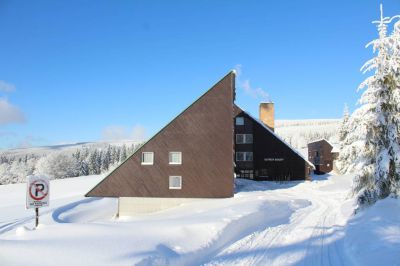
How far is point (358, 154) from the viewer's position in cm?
2009

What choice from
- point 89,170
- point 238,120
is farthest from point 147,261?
point 89,170

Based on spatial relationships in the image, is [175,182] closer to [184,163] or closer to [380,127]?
[184,163]

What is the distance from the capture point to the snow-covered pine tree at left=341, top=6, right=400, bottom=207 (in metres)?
18.7

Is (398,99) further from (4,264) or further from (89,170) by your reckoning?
(89,170)

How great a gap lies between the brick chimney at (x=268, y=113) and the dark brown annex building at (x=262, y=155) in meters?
7.85

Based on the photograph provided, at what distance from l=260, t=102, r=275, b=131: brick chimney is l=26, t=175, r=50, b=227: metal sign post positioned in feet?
147

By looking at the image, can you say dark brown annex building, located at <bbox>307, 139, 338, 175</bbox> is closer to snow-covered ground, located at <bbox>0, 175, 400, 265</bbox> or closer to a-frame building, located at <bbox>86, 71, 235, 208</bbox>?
a-frame building, located at <bbox>86, 71, 235, 208</bbox>

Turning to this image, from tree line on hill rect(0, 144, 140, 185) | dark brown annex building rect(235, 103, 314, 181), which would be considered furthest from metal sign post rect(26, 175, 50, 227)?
tree line on hill rect(0, 144, 140, 185)

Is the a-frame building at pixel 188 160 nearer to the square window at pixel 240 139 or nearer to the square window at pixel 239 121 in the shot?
the square window at pixel 239 121

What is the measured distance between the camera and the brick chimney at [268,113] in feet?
179

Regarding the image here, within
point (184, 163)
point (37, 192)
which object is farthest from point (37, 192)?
point (184, 163)

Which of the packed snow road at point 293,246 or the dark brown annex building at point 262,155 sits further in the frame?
the dark brown annex building at point 262,155

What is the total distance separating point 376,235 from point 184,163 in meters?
20.4

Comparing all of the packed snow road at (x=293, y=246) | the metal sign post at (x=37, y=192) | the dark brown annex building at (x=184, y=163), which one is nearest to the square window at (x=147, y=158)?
the dark brown annex building at (x=184, y=163)
